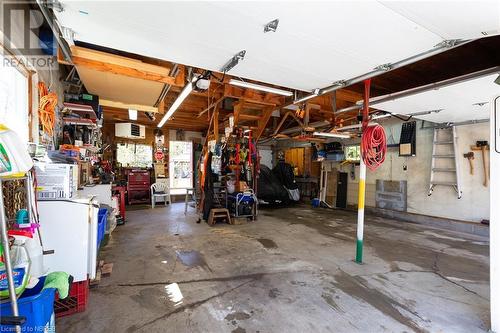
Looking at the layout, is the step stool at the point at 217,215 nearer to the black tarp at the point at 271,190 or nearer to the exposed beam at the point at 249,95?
the exposed beam at the point at 249,95

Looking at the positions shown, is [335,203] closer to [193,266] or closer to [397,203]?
[397,203]

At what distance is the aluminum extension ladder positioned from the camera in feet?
19.4

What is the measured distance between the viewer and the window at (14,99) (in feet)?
6.75

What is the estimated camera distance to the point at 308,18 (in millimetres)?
1790

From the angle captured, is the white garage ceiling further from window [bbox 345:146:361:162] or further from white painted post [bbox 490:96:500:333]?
window [bbox 345:146:361:162]

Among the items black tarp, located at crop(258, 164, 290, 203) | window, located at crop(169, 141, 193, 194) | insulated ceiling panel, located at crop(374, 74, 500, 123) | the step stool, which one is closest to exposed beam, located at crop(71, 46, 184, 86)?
the step stool

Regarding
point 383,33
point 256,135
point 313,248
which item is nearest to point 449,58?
point 383,33

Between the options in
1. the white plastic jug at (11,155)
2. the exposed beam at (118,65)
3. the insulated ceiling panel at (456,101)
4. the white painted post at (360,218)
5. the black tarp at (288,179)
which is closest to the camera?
the white plastic jug at (11,155)

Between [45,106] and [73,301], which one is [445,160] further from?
[45,106]

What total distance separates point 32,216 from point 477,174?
311 inches

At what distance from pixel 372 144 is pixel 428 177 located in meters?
4.18

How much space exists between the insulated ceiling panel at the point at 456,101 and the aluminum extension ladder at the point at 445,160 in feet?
3.92

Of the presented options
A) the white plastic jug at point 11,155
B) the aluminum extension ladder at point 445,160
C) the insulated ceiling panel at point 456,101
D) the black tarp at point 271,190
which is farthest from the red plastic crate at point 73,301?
the aluminum extension ladder at point 445,160

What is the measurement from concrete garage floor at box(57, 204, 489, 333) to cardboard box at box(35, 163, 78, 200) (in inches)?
44.5
